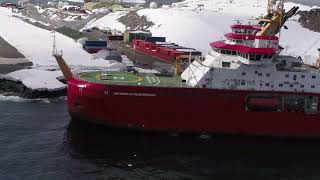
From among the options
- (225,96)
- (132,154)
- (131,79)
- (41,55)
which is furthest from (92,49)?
(132,154)

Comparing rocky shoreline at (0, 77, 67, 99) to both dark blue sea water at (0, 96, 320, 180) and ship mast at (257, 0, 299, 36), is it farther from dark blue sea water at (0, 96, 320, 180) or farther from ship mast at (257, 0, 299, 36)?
ship mast at (257, 0, 299, 36)

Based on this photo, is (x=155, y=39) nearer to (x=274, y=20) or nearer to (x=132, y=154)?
(x=274, y=20)

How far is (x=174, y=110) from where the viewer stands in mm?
35750

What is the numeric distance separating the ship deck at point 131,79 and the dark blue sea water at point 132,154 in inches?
153

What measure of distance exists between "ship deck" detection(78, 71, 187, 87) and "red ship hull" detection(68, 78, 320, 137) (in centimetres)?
140

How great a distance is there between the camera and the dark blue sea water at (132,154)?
29172 mm

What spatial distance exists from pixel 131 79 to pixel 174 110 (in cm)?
522

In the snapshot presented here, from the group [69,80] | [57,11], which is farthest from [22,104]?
[57,11]

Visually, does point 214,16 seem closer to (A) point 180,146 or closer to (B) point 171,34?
(B) point 171,34

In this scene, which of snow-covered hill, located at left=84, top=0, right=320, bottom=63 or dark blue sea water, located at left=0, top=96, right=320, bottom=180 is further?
snow-covered hill, located at left=84, top=0, right=320, bottom=63

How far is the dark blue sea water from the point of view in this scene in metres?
29.2

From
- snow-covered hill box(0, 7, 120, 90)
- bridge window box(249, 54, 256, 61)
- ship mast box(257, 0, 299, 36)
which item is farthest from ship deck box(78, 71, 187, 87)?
snow-covered hill box(0, 7, 120, 90)

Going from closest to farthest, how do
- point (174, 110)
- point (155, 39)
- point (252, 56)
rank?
point (174, 110), point (252, 56), point (155, 39)

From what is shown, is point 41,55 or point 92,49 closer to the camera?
point 41,55
